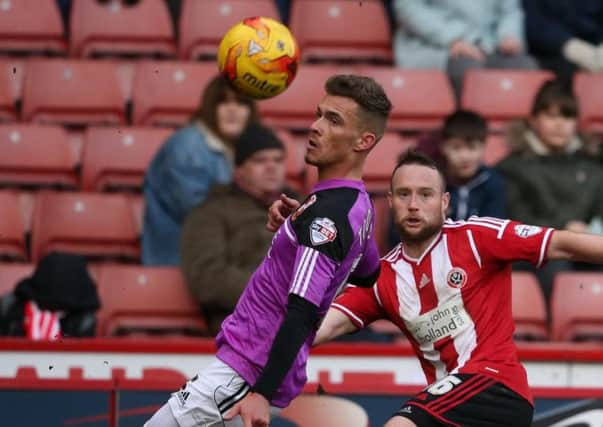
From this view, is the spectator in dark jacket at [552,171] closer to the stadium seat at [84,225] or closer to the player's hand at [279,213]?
the stadium seat at [84,225]

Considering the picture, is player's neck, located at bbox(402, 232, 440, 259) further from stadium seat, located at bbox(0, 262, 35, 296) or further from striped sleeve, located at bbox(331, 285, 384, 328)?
stadium seat, located at bbox(0, 262, 35, 296)

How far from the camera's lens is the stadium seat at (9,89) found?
8594 mm

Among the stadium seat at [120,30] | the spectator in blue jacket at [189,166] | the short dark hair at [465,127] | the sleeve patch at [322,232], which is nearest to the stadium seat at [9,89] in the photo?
the stadium seat at [120,30]

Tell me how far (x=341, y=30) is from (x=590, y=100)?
1671 millimetres

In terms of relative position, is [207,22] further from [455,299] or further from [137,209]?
[455,299]

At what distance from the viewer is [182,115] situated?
Answer: 28.6 feet

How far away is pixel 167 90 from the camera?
8656 mm

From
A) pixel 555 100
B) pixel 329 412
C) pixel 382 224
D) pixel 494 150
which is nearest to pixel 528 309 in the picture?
pixel 382 224

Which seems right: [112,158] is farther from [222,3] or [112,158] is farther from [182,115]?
[222,3]

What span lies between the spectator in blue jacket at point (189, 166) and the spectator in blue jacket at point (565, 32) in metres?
2.50

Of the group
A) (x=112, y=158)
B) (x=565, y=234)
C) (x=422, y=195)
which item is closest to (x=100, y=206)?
(x=112, y=158)

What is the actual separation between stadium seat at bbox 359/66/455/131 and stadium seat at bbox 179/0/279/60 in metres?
0.90

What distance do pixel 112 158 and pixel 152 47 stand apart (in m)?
1.11

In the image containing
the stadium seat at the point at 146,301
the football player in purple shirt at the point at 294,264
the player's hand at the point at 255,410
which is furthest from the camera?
the stadium seat at the point at 146,301
